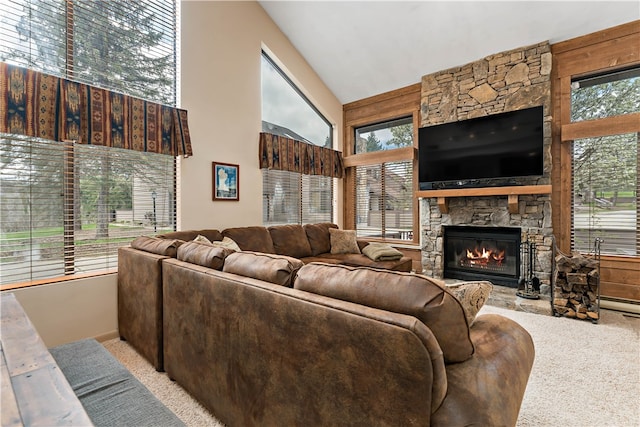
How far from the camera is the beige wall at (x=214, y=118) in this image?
2.78 m

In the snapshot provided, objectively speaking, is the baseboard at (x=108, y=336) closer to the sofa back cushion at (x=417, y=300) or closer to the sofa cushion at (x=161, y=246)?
the sofa cushion at (x=161, y=246)

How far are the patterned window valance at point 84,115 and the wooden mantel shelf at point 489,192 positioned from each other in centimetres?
341

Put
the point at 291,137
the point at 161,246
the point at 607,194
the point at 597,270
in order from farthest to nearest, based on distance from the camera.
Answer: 1. the point at 291,137
2. the point at 607,194
3. the point at 597,270
4. the point at 161,246

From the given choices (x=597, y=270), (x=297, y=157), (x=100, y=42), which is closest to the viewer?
(x=100, y=42)

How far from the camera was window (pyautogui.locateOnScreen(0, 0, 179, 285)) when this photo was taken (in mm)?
2475

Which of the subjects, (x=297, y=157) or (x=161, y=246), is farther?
(x=297, y=157)

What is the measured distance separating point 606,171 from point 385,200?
2.96 metres

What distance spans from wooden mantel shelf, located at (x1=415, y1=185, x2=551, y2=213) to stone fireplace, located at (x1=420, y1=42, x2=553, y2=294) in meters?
0.01

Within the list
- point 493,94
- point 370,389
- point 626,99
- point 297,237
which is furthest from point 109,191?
point 626,99

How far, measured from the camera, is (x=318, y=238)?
15.0ft

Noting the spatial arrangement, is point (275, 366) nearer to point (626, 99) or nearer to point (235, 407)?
point (235, 407)

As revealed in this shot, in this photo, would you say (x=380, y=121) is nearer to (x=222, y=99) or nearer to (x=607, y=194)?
(x=222, y=99)

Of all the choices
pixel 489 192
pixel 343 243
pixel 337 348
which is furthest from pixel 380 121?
pixel 337 348

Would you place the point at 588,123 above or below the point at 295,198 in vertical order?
above
